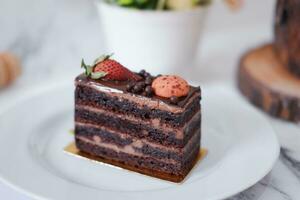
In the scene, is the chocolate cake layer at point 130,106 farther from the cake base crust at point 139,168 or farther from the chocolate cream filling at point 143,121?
the cake base crust at point 139,168

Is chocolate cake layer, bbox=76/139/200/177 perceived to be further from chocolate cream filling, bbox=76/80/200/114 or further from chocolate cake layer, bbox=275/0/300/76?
chocolate cake layer, bbox=275/0/300/76

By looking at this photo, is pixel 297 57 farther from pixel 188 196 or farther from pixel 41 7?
pixel 41 7

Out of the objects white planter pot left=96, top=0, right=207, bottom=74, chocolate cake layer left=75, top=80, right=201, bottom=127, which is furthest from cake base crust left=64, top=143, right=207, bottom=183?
white planter pot left=96, top=0, right=207, bottom=74

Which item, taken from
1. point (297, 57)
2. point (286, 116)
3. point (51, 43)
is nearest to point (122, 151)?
point (286, 116)

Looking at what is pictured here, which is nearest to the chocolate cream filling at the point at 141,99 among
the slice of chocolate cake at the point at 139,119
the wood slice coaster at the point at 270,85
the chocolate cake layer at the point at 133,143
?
the slice of chocolate cake at the point at 139,119

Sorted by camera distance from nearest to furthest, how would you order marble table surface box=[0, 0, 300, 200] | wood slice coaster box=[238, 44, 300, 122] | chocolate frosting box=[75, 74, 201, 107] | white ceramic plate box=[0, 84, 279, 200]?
white ceramic plate box=[0, 84, 279, 200] → chocolate frosting box=[75, 74, 201, 107] → wood slice coaster box=[238, 44, 300, 122] → marble table surface box=[0, 0, 300, 200]
